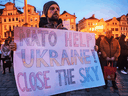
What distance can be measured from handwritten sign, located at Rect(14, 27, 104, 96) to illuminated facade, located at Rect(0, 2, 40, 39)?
33.2 m

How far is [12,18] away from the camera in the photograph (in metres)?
33.7

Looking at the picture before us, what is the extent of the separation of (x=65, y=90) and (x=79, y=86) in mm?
331

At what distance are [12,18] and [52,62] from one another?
37.2m

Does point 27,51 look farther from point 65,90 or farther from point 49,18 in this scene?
point 65,90

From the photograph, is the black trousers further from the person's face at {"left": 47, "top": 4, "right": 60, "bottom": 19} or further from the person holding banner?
the person's face at {"left": 47, "top": 4, "right": 60, "bottom": 19}

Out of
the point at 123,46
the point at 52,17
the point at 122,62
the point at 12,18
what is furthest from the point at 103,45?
the point at 12,18

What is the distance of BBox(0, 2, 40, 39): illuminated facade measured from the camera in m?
33.1

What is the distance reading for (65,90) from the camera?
1977 millimetres

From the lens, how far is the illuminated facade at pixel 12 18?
109ft

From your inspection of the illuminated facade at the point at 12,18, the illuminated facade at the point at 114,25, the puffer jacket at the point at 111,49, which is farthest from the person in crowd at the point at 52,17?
the illuminated facade at the point at 114,25

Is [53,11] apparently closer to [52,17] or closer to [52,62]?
[52,17]

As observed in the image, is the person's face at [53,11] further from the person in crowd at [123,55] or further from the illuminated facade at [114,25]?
the illuminated facade at [114,25]

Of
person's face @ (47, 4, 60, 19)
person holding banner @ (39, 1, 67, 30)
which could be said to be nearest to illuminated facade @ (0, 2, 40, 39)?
person holding banner @ (39, 1, 67, 30)

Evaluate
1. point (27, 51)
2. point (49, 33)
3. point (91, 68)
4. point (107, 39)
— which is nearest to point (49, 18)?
point (49, 33)
